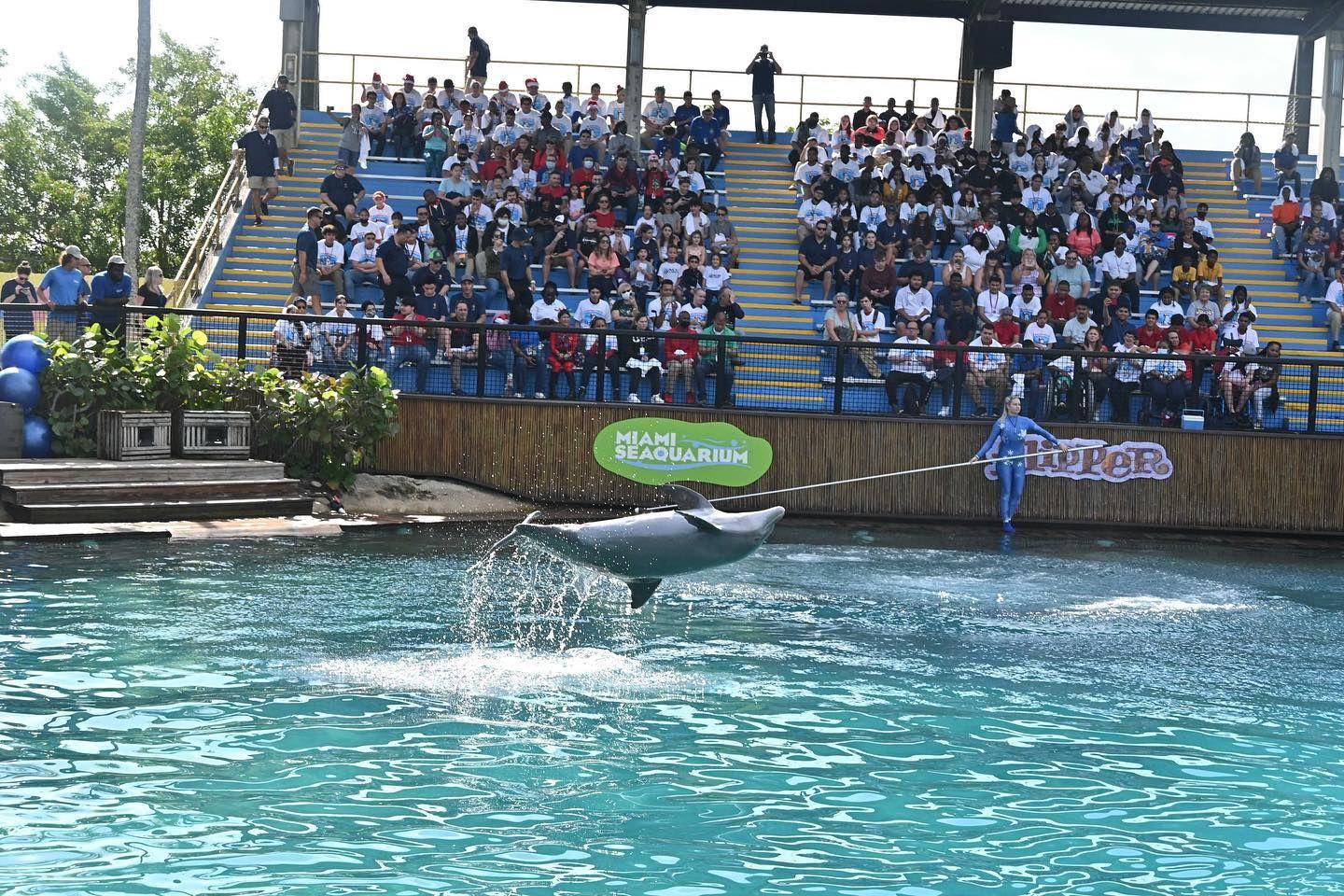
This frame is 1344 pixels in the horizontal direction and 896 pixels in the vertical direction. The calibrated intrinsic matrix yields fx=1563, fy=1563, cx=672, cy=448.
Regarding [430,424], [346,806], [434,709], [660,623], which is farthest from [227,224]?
[346,806]

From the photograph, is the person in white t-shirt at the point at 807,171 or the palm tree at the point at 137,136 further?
the person in white t-shirt at the point at 807,171

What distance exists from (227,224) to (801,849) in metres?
22.1

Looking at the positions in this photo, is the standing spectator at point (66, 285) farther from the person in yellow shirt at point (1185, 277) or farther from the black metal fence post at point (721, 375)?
the person in yellow shirt at point (1185, 277)

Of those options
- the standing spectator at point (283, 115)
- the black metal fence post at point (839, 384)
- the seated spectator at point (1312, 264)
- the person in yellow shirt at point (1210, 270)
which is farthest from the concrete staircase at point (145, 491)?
the seated spectator at point (1312, 264)

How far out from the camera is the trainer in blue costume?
19.7m

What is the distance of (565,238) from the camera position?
965 inches

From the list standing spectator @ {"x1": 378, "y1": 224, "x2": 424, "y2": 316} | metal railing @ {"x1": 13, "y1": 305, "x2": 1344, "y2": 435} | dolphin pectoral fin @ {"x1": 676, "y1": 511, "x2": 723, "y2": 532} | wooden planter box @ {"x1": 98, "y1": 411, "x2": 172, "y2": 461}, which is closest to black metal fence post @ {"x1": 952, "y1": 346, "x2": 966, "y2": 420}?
metal railing @ {"x1": 13, "y1": 305, "x2": 1344, "y2": 435}

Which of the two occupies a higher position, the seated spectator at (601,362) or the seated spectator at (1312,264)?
the seated spectator at (1312,264)

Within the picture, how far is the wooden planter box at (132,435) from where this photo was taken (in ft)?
57.4

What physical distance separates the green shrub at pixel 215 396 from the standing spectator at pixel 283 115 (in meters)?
9.88

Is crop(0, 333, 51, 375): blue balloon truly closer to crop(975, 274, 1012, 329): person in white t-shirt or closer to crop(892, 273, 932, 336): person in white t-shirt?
crop(892, 273, 932, 336): person in white t-shirt

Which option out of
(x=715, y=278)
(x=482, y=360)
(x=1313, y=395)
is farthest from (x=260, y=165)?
(x=1313, y=395)

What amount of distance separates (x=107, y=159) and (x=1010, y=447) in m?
56.8

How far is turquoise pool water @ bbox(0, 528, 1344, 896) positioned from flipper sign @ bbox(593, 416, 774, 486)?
5.65m
